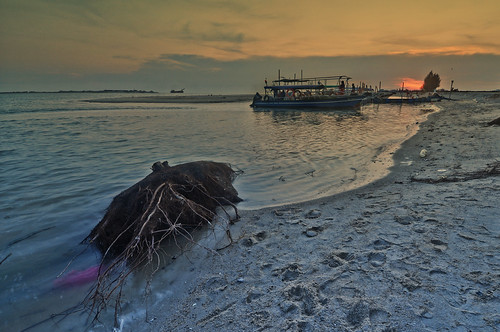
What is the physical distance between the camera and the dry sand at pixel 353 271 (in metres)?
2.24

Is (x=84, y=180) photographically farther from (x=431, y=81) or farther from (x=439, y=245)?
(x=431, y=81)

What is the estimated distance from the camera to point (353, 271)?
288 centimetres

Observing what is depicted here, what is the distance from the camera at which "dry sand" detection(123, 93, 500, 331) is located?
7.36 ft

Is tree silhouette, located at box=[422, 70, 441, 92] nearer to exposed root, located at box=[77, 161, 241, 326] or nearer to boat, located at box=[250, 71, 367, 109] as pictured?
boat, located at box=[250, 71, 367, 109]

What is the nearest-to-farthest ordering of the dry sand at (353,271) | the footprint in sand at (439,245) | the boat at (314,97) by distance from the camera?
1. the dry sand at (353,271)
2. the footprint in sand at (439,245)
3. the boat at (314,97)

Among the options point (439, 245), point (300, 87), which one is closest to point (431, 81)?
point (300, 87)

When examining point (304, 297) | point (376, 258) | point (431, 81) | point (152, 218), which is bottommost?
point (304, 297)

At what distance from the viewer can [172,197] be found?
4.34 metres

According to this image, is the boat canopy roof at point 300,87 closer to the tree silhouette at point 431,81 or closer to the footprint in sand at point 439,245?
the footprint in sand at point 439,245

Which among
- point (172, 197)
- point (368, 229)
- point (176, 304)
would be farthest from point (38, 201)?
point (368, 229)

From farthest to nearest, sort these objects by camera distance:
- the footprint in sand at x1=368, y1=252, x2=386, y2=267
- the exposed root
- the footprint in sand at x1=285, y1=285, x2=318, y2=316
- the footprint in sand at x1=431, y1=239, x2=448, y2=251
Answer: the exposed root → the footprint in sand at x1=431, y1=239, x2=448, y2=251 → the footprint in sand at x1=368, y1=252, x2=386, y2=267 → the footprint in sand at x1=285, y1=285, x2=318, y2=316

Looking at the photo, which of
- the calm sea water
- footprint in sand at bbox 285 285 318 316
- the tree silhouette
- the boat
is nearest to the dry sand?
footprint in sand at bbox 285 285 318 316

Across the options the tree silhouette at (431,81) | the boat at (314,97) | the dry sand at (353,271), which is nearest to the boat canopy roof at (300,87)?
the boat at (314,97)

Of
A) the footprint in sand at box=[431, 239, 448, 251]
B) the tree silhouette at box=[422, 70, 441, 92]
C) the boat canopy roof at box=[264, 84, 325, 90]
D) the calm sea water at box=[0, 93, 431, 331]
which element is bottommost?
the calm sea water at box=[0, 93, 431, 331]
